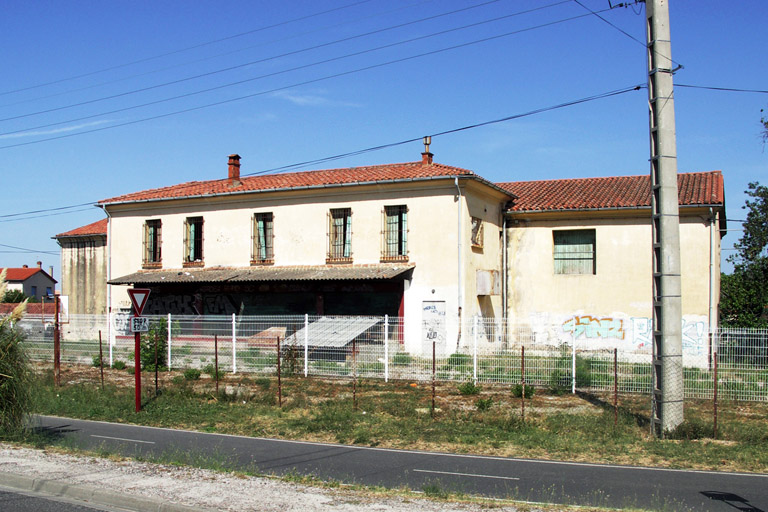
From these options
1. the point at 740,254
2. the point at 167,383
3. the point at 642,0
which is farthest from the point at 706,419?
the point at 740,254

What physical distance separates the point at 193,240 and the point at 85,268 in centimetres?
711

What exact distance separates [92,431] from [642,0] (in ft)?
43.0

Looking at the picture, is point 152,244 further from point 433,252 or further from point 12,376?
point 12,376

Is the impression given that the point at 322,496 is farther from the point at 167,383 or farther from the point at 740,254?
the point at 740,254

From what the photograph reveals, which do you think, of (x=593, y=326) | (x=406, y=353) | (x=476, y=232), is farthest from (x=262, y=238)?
(x=593, y=326)

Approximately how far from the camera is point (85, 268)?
3300 cm

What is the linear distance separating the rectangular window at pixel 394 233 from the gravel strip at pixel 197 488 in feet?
52.9

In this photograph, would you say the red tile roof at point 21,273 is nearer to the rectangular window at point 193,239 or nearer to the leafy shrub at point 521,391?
the rectangular window at point 193,239

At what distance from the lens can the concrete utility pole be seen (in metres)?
12.4

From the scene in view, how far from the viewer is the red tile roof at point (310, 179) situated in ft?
81.8

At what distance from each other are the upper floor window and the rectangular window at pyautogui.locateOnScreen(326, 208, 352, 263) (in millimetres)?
4490

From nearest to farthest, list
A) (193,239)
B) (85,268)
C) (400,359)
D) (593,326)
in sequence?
(400,359)
(593,326)
(193,239)
(85,268)

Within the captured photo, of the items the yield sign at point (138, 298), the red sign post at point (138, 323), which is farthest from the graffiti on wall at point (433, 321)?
the yield sign at point (138, 298)

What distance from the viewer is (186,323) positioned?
22.5 metres
